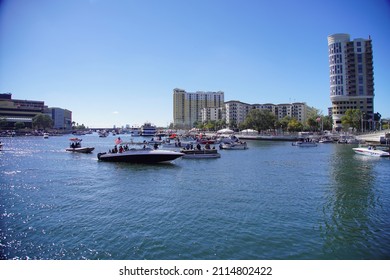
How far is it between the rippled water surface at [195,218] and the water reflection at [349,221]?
0.16 feet

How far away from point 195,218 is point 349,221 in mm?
9152

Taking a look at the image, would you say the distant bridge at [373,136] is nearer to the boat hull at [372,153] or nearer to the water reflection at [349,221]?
the boat hull at [372,153]

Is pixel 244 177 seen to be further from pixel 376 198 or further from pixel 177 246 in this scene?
pixel 177 246

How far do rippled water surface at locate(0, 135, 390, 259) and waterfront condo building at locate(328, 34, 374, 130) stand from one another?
12591 cm

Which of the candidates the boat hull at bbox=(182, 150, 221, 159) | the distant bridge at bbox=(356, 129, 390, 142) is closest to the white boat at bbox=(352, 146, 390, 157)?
the boat hull at bbox=(182, 150, 221, 159)

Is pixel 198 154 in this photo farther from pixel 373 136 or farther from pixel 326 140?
pixel 373 136

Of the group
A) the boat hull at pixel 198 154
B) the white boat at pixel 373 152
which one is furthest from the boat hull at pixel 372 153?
the boat hull at pixel 198 154

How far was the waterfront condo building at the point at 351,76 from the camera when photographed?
449 feet

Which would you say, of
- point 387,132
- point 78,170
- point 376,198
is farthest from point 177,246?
point 387,132

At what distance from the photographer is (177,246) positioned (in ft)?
41.0

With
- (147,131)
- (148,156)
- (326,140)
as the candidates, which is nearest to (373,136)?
(326,140)

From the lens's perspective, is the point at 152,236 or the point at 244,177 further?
the point at 244,177

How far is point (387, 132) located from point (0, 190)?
100159mm

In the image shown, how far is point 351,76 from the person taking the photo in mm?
137750
